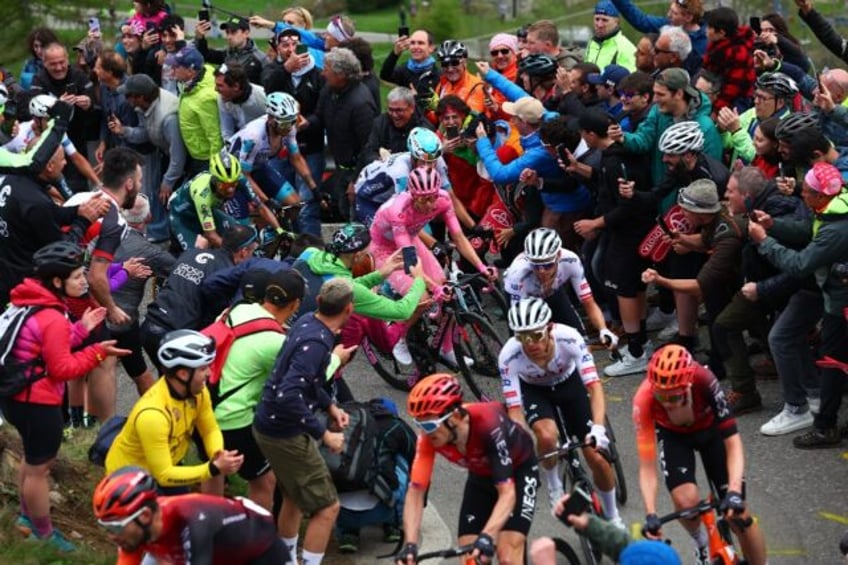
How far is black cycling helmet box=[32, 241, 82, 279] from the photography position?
30.7 ft

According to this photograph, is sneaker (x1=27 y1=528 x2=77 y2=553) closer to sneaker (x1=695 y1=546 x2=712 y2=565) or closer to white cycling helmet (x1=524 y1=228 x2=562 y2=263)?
white cycling helmet (x1=524 y1=228 x2=562 y2=263)

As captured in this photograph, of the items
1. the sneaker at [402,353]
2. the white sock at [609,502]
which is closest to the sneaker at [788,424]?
the white sock at [609,502]

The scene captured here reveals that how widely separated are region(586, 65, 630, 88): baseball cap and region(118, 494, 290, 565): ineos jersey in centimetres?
713

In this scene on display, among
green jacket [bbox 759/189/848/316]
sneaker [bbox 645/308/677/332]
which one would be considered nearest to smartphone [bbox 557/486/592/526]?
green jacket [bbox 759/189/848/316]

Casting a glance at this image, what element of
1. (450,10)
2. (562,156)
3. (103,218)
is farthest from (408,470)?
(450,10)

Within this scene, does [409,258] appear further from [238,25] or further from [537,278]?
[238,25]

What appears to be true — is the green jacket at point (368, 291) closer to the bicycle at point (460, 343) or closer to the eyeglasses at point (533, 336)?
the bicycle at point (460, 343)

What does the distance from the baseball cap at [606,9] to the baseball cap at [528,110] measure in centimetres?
201

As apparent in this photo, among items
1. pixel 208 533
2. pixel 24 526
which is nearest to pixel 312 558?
pixel 208 533

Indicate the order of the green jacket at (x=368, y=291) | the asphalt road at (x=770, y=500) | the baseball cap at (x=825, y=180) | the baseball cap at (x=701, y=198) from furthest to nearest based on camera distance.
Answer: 1. the baseball cap at (x=701, y=198)
2. the green jacket at (x=368, y=291)
3. the baseball cap at (x=825, y=180)
4. the asphalt road at (x=770, y=500)

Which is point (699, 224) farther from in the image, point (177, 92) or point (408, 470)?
point (177, 92)

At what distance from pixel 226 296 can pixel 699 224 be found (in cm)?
395

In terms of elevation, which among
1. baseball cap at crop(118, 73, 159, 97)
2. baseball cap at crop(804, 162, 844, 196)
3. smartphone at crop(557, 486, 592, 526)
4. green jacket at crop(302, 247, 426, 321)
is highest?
baseball cap at crop(804, 162, 844, 196)

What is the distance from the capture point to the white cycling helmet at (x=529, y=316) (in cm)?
919
